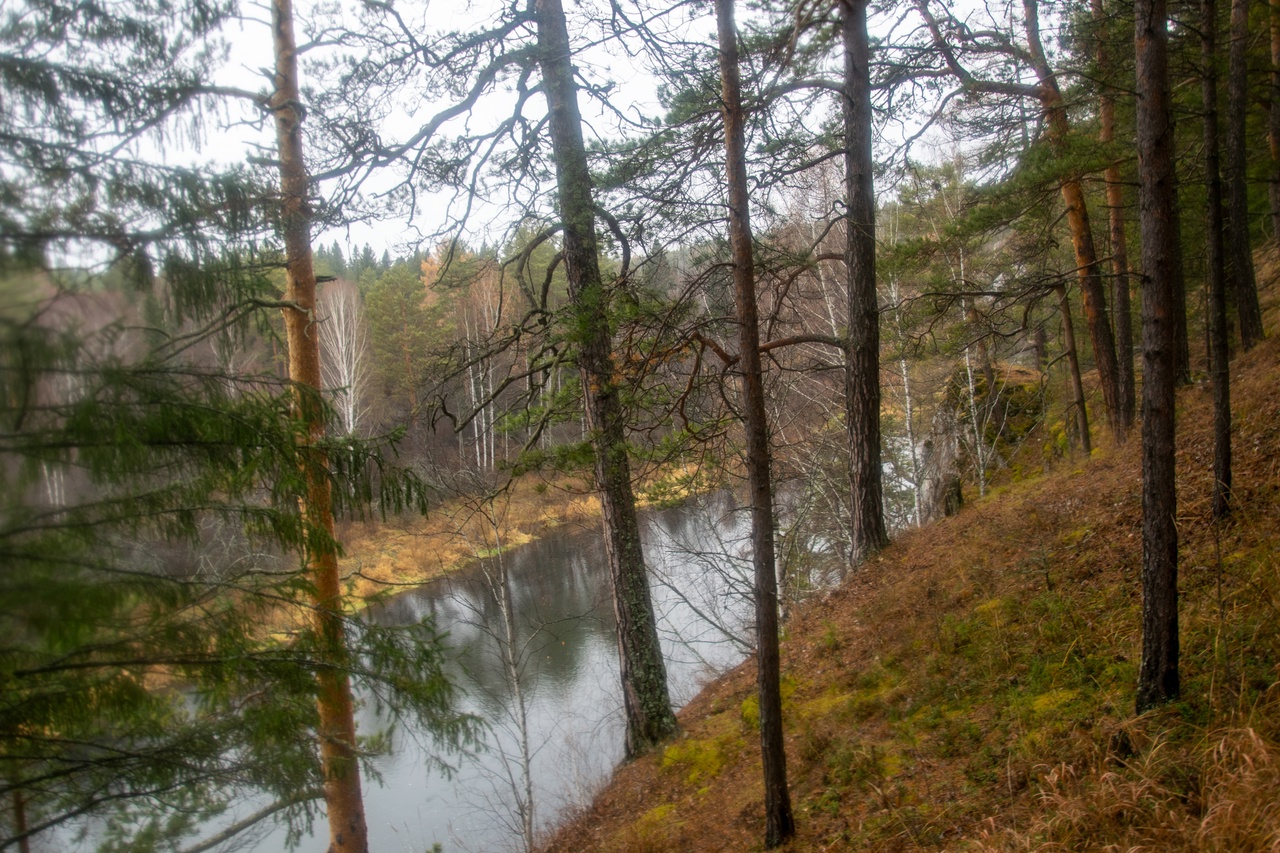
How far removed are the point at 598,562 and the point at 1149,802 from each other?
12.9 m

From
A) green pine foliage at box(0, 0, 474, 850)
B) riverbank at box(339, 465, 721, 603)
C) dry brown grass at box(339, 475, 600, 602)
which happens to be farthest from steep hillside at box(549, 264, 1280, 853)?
dry brown grass at box(339, 475, 600, 602)

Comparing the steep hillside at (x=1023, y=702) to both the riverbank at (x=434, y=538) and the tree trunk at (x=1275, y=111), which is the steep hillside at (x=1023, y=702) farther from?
the riverbank at (x=434, y=538)

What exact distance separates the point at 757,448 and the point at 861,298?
383 cm

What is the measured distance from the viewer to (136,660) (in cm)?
313

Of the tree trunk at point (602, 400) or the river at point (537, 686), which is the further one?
the river at point (537, 686)

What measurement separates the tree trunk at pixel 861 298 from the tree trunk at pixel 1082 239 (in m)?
1.60

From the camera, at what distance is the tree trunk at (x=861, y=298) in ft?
23.4

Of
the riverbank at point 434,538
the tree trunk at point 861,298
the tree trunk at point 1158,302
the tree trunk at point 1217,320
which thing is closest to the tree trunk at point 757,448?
the tree trunk at point 1158,302

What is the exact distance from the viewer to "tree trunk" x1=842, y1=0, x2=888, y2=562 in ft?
23.4

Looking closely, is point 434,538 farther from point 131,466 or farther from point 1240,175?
point 1240,175

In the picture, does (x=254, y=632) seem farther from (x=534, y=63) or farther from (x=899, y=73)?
(x=899, y=73)

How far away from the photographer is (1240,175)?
8.16m

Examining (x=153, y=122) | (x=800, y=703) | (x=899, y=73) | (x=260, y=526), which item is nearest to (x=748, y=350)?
(x=260, y=526)

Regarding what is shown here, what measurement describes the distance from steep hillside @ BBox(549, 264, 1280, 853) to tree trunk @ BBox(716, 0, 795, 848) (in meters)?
0.37
